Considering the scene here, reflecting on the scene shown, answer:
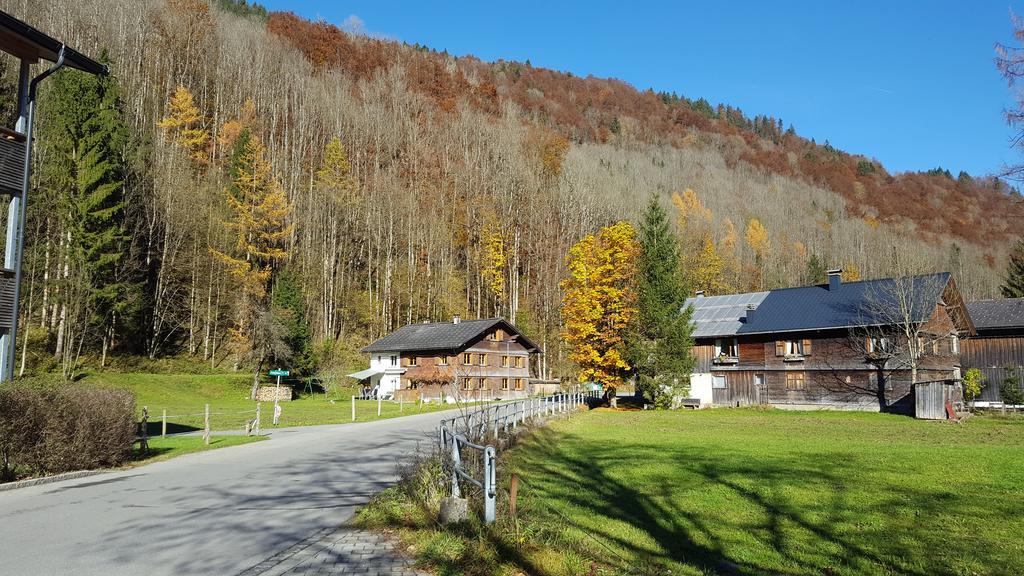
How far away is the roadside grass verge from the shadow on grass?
0.10 feet

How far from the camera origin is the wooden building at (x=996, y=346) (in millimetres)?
44500

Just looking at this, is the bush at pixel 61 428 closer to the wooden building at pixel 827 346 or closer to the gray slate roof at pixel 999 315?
the wooden building at pixel 827 346

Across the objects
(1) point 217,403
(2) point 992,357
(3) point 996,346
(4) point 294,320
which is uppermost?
(4) point 294,320

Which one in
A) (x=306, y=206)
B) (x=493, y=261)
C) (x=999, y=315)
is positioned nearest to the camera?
(x=999, y=315)

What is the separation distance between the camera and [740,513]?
10469 millimetres

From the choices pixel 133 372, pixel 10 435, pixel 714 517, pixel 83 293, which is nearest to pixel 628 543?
pixel 714 517

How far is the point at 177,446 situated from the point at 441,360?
33.3 m

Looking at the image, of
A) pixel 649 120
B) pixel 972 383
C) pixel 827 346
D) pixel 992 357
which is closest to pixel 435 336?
pixel 827 346

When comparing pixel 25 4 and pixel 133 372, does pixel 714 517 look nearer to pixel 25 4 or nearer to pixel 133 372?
pixel 133 372

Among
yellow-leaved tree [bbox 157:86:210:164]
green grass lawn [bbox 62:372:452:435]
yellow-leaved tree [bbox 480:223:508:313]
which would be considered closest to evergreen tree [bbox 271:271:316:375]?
green grass lawn [bbox 62:372:452:435]

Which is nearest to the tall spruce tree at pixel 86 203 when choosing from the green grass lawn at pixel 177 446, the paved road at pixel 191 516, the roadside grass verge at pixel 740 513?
the green grass lawn at pixel 177 446

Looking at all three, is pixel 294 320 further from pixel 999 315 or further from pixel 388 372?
pixel 999 315

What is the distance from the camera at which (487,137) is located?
8019cm

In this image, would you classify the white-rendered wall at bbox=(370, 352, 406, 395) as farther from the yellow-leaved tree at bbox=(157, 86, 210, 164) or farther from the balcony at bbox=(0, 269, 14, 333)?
the balcony at bbox=(0, 269, 14, 333)
